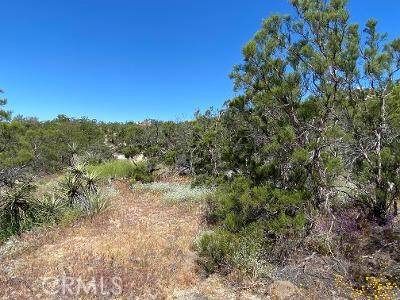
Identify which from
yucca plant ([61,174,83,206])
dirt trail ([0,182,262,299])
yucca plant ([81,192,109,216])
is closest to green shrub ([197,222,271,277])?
dirt trail ([0,182,262,299])

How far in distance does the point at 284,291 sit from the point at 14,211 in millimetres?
8615

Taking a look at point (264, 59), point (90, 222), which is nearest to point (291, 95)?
point (264, 59)

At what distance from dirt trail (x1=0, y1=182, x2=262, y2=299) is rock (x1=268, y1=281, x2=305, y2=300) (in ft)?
2.50

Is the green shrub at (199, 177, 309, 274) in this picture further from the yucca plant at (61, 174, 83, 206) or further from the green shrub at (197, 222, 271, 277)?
the yucca plant at (61, 174, 83, 206)

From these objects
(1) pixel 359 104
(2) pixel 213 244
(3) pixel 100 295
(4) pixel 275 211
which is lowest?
(3) pixel 100 295

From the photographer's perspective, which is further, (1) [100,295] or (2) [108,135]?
(2) [108,135]

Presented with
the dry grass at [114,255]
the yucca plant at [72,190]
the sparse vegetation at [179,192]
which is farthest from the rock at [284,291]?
the yucca plant at [72,190]

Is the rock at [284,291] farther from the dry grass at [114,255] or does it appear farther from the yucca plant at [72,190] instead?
the yucca plant at [72,190]

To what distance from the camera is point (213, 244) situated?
322 inches

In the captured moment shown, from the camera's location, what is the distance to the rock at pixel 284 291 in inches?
274

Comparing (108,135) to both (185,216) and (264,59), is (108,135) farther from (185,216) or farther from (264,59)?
(264,59)

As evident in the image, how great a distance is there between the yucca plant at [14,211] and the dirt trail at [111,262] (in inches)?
24.7

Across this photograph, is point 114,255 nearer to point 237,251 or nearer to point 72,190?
point 237,251

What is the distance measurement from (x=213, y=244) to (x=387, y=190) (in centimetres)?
465
